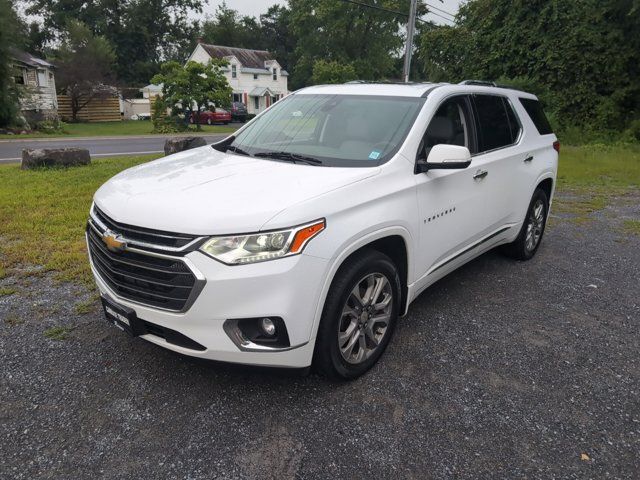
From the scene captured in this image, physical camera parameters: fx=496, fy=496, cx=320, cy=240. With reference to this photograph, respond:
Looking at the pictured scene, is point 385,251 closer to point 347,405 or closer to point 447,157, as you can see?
point 447,157

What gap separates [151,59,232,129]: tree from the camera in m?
26.1

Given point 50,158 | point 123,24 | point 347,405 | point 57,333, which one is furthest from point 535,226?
point 123,24

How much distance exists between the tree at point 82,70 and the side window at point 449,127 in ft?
135

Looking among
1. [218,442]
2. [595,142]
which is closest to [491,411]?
[218,442]

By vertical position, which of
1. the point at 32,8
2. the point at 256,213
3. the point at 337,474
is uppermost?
the point at 32,8

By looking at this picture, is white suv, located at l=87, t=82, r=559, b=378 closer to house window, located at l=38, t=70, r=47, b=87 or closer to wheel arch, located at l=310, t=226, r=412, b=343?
wheel arch, located at l=310, t=226, r=412, b=343

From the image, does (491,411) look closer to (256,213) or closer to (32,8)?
(256,213)

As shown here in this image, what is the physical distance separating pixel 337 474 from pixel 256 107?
178 feet

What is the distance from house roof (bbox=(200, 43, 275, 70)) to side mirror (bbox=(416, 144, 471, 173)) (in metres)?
50.3

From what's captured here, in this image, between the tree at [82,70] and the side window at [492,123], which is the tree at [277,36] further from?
the side window at [492,123]

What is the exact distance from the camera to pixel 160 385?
118 inches

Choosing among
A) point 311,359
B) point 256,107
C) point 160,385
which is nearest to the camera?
point 311,359

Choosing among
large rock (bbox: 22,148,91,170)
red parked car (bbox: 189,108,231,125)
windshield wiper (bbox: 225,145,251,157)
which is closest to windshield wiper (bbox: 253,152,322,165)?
windshield wiper (bbox: 225,145,251,157)

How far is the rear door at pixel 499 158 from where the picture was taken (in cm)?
419
